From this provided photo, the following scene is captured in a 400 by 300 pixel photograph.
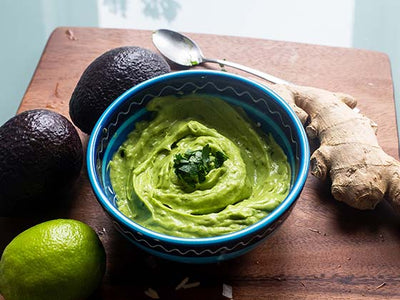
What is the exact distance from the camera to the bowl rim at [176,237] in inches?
41.9

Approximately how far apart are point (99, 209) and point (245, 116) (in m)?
0.42

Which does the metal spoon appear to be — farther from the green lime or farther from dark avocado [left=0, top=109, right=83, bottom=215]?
the green lime

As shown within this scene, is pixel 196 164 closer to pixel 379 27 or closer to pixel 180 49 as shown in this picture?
pixel 180 49

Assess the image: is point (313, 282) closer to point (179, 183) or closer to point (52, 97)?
point (179, 183)

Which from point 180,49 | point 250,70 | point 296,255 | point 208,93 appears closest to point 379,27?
point 250,70

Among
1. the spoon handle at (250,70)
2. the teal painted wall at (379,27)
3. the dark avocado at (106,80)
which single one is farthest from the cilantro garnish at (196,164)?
the teal painted wall at (379,27)

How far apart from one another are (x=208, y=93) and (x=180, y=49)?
37 cm

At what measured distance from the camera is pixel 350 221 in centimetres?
132

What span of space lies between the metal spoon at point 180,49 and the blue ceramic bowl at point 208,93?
311 millimetres

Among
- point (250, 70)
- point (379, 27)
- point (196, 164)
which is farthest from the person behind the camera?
point (379, 27)

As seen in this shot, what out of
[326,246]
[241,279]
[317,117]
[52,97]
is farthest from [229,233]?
[52,97]

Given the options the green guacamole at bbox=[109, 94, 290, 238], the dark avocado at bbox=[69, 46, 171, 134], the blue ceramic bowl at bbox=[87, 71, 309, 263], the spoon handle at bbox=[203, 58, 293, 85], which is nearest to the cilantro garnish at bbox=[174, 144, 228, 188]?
the green guacamole at bbox=[109, 94, 290, 238]

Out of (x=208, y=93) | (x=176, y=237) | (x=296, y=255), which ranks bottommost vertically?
(x=296, y=255)

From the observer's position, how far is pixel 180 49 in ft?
5.56
